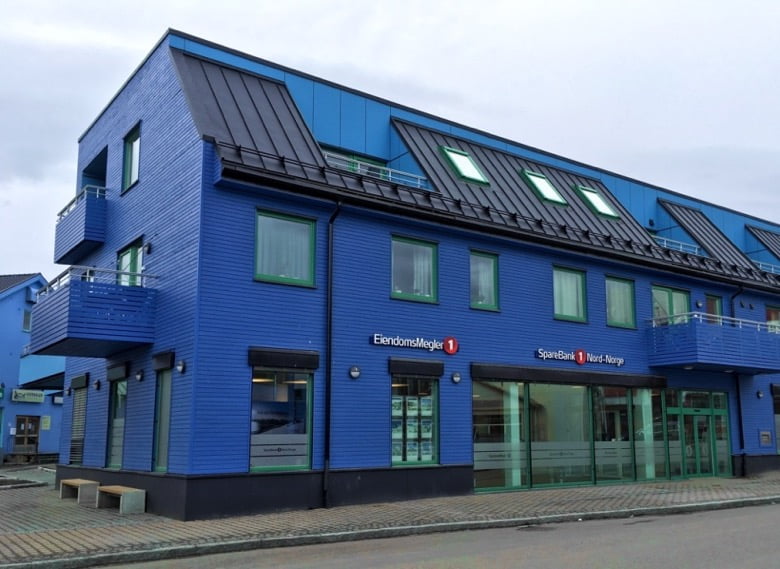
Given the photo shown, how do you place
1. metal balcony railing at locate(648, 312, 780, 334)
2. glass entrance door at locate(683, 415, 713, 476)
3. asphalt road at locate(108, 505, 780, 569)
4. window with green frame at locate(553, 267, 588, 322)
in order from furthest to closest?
1. glass entrance door at locate(683, 415, 713, 476)
2. metal balcony railing at locate(648, 312, 780, 334)
3. window with green frame at locate(553, 267, 588, 322)
4. asphalt road at locate(108, 505, 780, 569)

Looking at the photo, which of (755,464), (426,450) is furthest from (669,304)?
(426,450)

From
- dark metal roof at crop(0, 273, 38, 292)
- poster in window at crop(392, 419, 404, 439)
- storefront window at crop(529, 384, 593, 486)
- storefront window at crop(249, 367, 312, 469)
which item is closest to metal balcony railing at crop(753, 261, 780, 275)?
storefront window at crop(529, 384, 593, 486)

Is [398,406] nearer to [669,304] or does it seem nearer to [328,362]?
[328,362]

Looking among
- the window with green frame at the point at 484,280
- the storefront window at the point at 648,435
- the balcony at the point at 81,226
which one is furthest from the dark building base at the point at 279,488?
the storefront window at the point at 648,435

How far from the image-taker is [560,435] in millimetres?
19641

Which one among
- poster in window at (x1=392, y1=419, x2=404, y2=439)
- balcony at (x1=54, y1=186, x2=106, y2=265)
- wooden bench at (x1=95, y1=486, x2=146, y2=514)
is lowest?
wooden bench at (x1=95, y1=486, x2=146, y2=514)

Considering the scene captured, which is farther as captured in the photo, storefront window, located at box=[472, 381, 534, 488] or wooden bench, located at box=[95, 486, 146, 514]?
storefront window, located at box=[472, 381, 534, 488]

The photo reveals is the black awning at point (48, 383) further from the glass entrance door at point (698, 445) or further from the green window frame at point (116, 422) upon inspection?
the glass entrance door at point (698, 445)

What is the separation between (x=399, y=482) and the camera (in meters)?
16.2

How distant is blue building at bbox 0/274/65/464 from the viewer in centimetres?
3566

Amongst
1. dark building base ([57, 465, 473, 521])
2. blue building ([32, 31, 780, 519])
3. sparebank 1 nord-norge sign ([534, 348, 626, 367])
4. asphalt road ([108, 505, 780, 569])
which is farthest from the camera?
sparebank 1 nord-norge sign ([534, 348, 626, 367])

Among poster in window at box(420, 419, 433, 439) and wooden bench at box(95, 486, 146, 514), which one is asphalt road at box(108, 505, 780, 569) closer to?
poster in window at box(420, 419, 433, 439)

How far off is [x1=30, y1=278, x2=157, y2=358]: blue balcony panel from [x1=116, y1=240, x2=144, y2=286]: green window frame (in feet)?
5.07

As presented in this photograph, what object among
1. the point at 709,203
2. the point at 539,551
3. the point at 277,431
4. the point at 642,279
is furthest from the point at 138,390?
the point at 709,203
